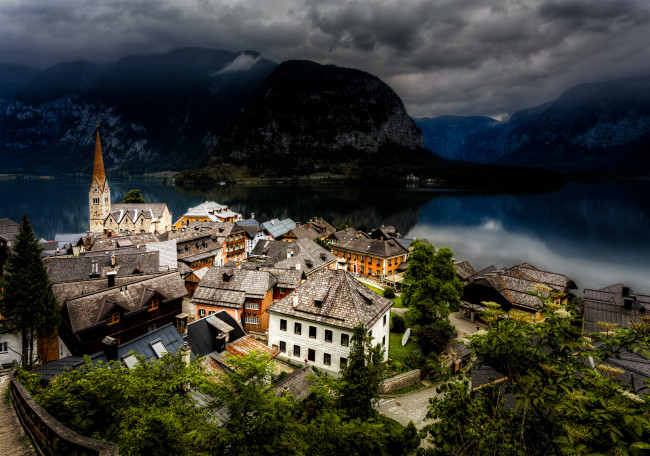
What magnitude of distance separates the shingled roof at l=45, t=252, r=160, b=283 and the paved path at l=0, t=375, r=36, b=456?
30.3 m

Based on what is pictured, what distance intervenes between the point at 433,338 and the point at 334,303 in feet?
34.4

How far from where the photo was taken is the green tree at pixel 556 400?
5.56 meters

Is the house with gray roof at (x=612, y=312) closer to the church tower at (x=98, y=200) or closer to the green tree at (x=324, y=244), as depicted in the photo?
the green tree at (x=324, y=244)

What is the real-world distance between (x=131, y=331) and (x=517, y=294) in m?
45.1

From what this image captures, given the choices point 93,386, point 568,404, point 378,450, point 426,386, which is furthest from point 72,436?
point 426,386

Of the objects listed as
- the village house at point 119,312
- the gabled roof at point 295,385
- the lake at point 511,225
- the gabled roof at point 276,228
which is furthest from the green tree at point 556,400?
the gabled roof at point 276,228

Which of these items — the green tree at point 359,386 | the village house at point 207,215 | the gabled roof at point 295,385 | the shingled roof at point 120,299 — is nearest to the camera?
the green tree at point 359,386

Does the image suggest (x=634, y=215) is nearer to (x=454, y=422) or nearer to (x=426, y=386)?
(x=426, y=386)

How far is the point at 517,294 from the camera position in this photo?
44.3 meters

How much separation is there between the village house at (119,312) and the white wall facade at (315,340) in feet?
36.3

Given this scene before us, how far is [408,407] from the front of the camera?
27125 mm

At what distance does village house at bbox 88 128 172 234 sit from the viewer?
99125 mm

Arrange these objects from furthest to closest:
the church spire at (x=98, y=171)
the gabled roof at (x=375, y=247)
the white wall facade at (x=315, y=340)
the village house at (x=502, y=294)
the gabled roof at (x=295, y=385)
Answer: the church spire at (x=98, y=171), the gabled roof at (x=375, y=247), the village house at (x=502, y=294), the white wall facade at (x=315, y=340), the gabled roof at (x=295, y=385)

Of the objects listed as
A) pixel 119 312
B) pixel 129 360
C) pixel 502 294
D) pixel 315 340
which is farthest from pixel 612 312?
pixel 119 312
